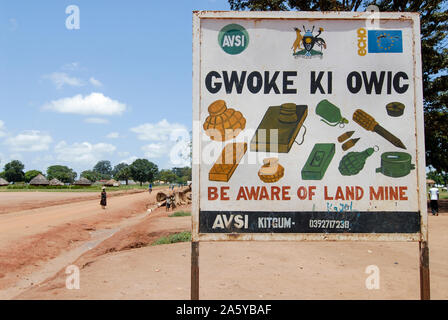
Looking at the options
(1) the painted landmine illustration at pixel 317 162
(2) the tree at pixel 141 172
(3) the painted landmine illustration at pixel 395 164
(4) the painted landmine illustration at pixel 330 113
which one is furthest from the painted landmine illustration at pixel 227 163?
(2) the tree at pixel 141 172

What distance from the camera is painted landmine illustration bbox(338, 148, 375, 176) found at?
3.28 meters

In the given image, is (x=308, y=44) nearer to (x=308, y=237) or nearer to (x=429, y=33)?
(x=308, y=237)

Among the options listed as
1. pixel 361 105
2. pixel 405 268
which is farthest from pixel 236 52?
pixel 405 268

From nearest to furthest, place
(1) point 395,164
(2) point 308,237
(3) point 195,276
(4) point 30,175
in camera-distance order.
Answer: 1. (3) point 195,276
2. (2) point 308,237
3. (1) point 395,164
4. (4) point 30,175

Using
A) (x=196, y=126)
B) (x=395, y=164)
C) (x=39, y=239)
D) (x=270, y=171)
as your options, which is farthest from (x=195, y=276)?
(x=39, y=239)

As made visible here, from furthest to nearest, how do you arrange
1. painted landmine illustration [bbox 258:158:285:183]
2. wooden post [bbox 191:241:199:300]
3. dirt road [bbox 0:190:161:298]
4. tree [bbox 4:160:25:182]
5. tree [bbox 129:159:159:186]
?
tree [bbox 129:159:159:186] < tree [bbox 4:160:25:182] < dirt road [bbox 0:190:161:298] < painted landmine illustration [bbox 258:158:285:183] < wooden post [bbox 191:241:199:300]

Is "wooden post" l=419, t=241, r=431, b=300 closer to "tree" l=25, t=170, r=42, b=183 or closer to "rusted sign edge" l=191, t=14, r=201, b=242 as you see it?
"rusted sign edge" l=191, t=14, r=201, b=242

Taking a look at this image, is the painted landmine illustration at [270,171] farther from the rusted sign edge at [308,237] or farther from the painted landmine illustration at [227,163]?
the rusted sign edge at [308,237]

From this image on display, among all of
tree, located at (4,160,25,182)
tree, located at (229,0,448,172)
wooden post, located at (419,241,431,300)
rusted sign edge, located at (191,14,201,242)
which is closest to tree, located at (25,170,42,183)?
tree, located at (4,160,25,182)

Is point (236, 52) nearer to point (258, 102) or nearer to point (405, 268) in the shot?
point (258, 102)

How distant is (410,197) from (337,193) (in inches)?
26.4

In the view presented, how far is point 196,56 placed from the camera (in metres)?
3.22

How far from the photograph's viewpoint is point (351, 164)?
10.8 ft

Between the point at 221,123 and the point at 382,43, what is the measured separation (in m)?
1.70
